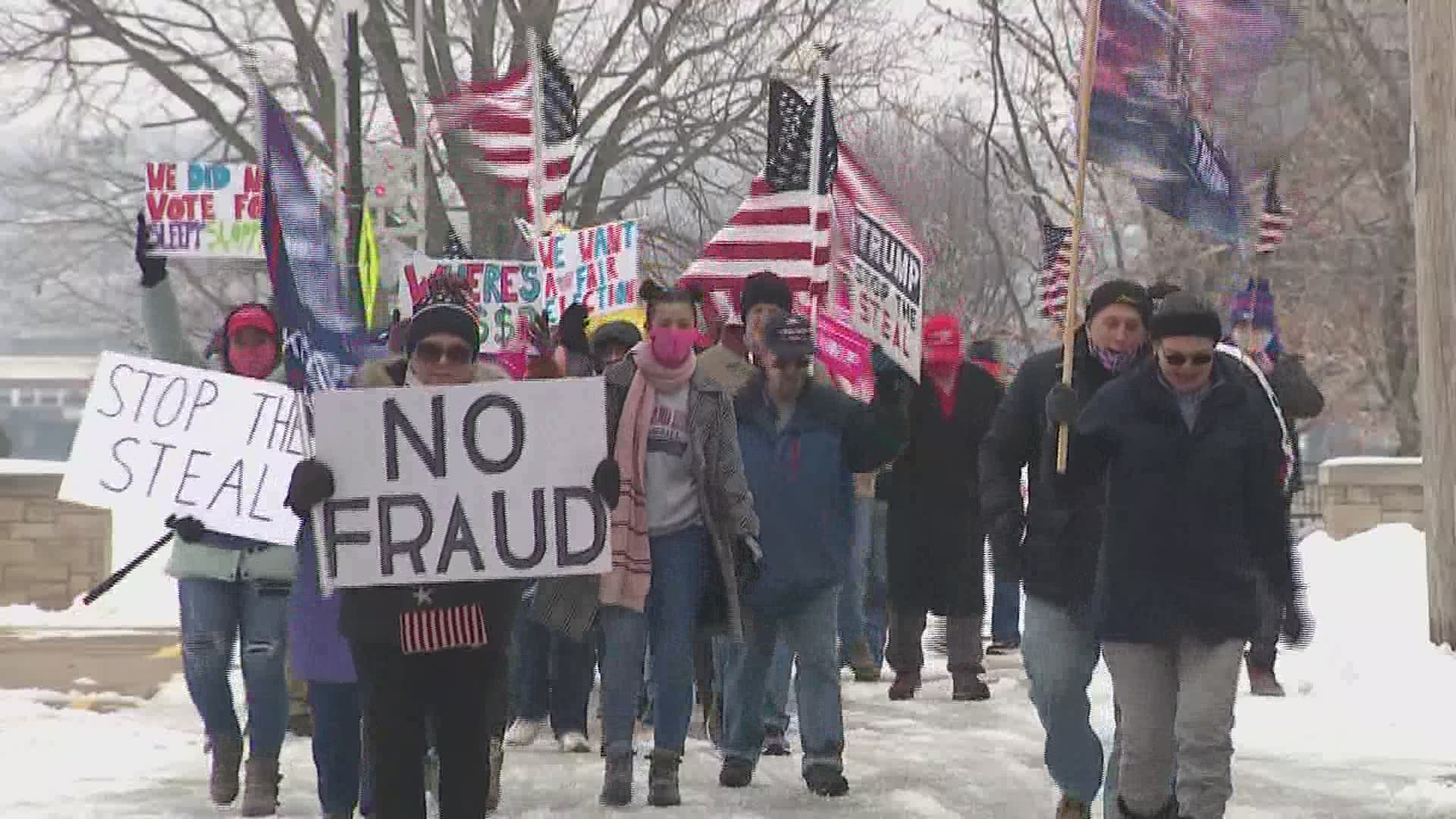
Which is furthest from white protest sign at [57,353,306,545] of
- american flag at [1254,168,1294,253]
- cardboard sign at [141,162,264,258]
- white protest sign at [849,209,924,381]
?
cardboard sign at [141,162,264,258]

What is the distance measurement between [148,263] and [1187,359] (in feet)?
13.4

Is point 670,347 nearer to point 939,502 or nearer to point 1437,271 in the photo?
point 939,502

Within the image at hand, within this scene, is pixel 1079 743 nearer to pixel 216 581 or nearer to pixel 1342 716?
pixel 216 581

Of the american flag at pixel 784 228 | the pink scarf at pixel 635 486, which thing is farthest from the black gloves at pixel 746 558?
the american flag at pixel 784 228

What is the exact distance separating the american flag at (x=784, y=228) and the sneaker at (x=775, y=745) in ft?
8.44

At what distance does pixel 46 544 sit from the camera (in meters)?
19.8

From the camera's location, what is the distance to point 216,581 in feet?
29.9

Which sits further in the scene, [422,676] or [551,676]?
[551,676]

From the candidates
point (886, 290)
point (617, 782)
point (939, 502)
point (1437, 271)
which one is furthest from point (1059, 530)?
point (1437, 271)

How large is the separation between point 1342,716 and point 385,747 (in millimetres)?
6362

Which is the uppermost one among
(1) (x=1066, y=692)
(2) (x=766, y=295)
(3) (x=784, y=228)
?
(3) (x=784, y=228)

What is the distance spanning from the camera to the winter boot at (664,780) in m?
9.27

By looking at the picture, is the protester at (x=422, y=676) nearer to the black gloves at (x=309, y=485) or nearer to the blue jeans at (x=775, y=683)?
the black gloves at (x=309, y=485)

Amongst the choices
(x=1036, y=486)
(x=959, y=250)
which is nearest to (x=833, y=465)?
(x=1036, y=486)
